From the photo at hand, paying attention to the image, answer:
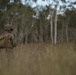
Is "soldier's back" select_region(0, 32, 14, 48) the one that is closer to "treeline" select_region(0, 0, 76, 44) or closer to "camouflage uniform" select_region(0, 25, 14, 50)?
"camouflage uniform" select_region(0, 25, 14, 50)

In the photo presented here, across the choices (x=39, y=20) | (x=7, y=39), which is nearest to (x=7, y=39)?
(x=7, y=39)

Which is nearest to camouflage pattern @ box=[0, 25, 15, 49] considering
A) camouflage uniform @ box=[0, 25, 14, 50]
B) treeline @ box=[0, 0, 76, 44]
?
camouflage uniform @ box=[0, 25, 14, 50]

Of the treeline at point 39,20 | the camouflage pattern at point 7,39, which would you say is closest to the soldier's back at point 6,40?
the camouflage pattern at point 7,39

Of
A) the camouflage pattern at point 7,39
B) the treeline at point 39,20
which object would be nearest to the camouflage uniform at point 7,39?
the camouflage pattern at point 7,39

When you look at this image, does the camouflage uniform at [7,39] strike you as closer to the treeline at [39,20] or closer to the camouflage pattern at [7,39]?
the camouflage pattern at [7,39]

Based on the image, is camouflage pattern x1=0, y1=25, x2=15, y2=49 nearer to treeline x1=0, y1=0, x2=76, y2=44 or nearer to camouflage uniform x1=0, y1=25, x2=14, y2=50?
camouflage uniform x1=0, y1=25, x2=14, y2=50

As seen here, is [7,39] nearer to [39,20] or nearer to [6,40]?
[6,40]

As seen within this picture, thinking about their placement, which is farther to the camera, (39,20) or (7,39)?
(39,20)

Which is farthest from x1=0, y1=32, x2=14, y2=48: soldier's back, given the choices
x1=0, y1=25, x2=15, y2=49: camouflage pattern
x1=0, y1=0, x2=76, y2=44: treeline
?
x1=0, y1=0, x2=76, y2=44: treeline

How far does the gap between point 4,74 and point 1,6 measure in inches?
976

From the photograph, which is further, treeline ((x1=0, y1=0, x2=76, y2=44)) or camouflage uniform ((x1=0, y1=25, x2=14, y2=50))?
treeline ((x1=0, y1=0, x2=76, y2=44))

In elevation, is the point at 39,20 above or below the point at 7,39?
below

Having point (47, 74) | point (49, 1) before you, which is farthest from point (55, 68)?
point (49, 1)

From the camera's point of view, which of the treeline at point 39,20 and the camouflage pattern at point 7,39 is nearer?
the camouflage pattern at point 7,39
